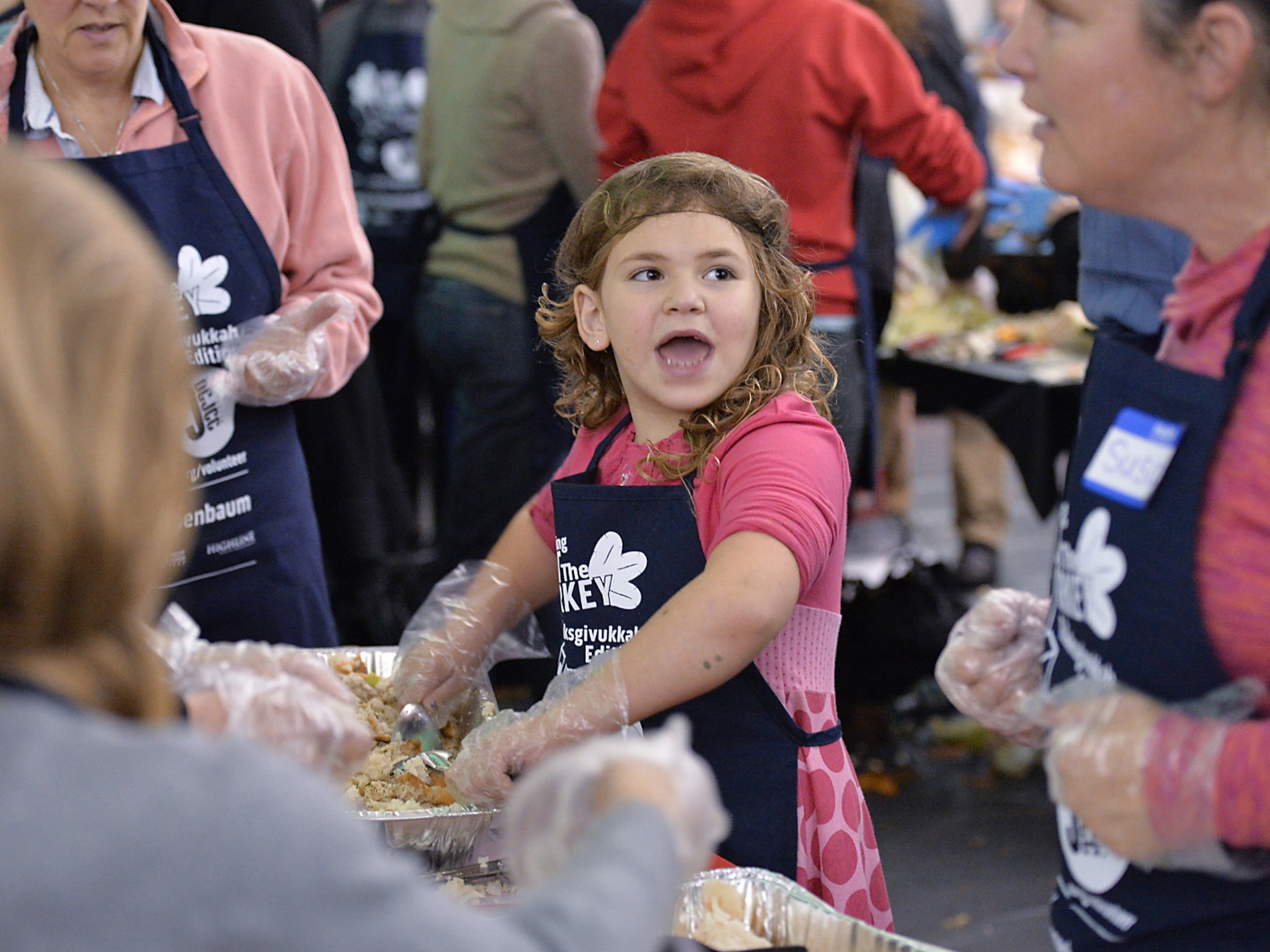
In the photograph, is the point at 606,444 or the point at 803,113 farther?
the point at 803,113

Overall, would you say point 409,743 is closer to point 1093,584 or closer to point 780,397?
point 780,397

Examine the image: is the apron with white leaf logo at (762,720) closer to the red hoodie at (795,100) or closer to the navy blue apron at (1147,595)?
the navy blue apron at (1147,595)

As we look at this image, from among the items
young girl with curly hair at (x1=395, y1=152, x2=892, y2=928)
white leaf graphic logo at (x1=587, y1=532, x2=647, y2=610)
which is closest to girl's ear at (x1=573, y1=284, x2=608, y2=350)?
young girl with curly hair at (x1=395, y1=152, x2=892, y2=928)

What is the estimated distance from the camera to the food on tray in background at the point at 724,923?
1.09 m

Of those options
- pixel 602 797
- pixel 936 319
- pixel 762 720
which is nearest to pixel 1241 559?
pixel 602 797

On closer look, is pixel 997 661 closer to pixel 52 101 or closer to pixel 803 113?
pixel 52 101

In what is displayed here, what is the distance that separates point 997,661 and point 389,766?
2.22 ft

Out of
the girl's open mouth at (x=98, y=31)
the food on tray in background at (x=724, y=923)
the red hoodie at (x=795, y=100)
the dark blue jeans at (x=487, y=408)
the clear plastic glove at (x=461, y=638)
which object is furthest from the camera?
the dark blue jeans at (x=487, y=408)

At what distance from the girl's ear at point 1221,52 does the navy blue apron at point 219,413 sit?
1367 millimetres

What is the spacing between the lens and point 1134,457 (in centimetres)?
95

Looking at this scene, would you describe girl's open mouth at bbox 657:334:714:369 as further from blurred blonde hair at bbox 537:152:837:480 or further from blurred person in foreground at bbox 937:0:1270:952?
blurred person in foreground at bbox 937:0:1270:952

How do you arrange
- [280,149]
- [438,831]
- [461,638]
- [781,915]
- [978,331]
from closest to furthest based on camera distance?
[781,915]
[438,831]
[461,638]
[280,149]
[978,331]

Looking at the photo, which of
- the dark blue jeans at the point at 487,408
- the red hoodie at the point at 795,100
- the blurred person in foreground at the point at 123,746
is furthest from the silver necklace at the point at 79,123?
the dark blue jeans at the point at 487,408

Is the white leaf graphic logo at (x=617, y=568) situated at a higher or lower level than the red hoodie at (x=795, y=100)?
lower
